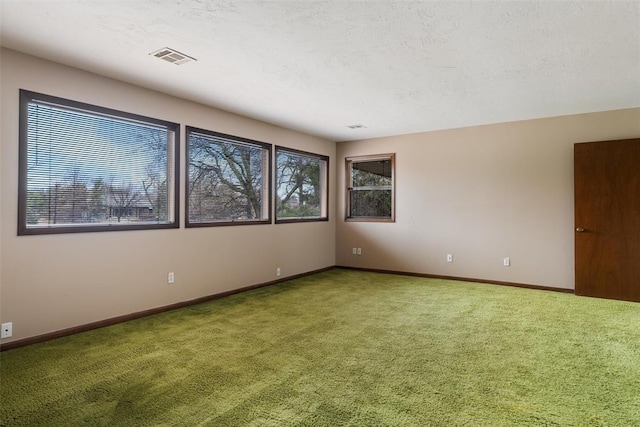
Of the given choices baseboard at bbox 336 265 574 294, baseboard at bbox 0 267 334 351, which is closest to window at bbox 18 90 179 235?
baseboard at bbox 0 267 334 351

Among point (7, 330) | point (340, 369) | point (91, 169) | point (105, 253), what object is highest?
point (91, 169)

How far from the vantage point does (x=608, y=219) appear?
4.64 metres

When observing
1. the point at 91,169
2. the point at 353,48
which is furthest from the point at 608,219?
the point at 91,169

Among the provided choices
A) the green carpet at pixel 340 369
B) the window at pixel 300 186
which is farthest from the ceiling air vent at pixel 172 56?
the window at pixel 300 186

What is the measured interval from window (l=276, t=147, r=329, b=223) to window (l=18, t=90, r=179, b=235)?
1.88 meters

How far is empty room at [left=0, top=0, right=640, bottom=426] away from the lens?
2.32 metres

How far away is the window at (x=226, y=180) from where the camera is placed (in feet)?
14.7

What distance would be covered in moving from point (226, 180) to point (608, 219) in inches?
194

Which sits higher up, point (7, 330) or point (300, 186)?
point (300, 186)

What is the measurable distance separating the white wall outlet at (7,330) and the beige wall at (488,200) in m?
4.97

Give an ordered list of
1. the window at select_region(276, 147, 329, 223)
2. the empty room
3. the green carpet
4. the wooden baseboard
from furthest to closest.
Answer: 1. the window at select_region(276, 147, 329, 223)
2. the wooden baseboard
3. the empty room
4. the green carpet

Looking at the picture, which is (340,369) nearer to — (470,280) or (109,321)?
(109,321)

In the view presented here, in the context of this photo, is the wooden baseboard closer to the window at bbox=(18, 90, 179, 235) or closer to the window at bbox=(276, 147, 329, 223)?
the window at bbox=(18, 90, 179, 235)

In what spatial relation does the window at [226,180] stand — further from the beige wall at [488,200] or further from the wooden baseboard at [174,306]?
the beige wall at [488,200]
